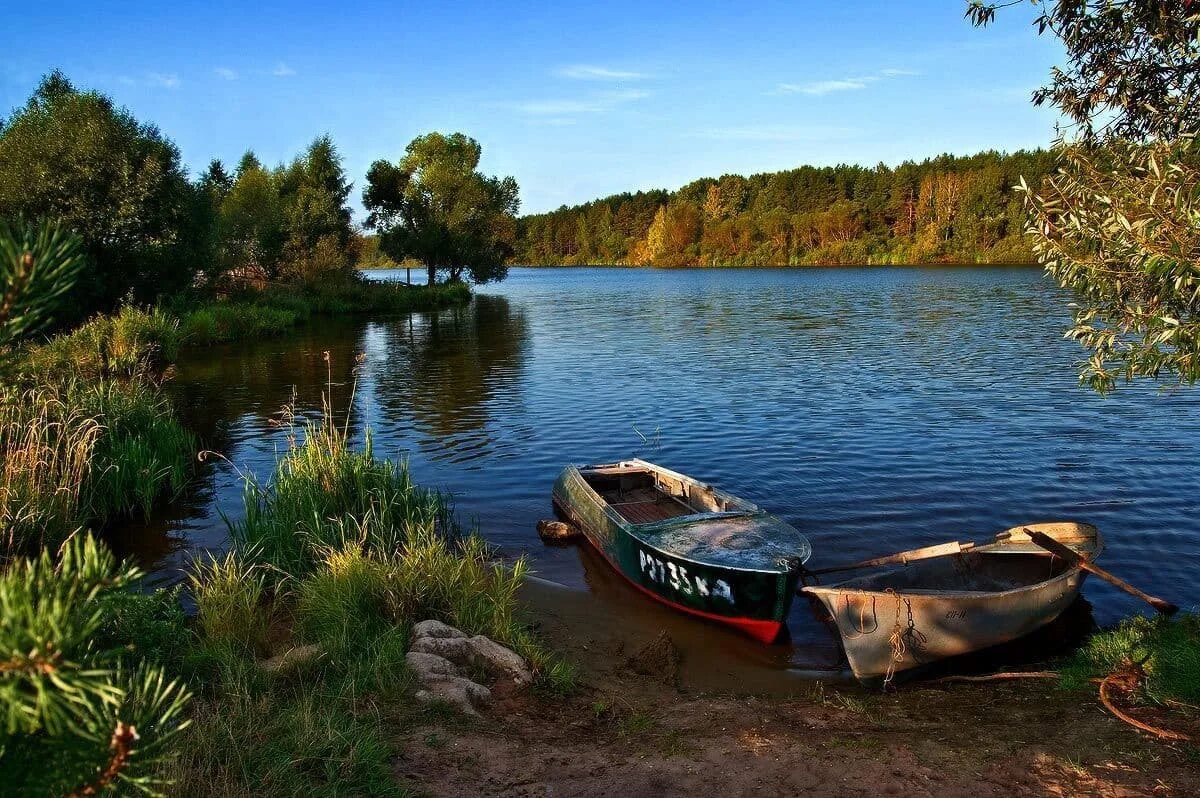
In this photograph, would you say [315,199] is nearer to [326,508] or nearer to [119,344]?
[119,344]

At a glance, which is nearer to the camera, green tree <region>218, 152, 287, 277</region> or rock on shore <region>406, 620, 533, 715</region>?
rock on shore <region>406, 620, 533, 715</region>

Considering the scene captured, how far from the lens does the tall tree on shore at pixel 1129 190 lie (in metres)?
6.73

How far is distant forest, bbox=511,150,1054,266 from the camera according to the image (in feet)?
348

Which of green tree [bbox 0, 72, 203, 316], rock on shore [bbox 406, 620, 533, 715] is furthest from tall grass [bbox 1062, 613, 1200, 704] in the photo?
green tree [bbox 0, 72, 203, 316]

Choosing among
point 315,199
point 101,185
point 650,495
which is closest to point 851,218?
point 315,199

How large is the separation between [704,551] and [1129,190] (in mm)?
6036

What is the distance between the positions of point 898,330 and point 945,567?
3165 centimetres

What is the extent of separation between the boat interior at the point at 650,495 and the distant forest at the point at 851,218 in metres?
58.3

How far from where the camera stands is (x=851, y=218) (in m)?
123

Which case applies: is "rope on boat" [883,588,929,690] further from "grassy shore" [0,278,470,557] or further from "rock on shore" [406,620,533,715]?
"grassy shore" [0,278,470,557]

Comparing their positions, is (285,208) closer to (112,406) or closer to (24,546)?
(112,406)

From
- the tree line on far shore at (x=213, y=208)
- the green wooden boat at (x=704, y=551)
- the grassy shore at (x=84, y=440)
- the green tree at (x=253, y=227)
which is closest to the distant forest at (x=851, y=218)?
the tree line on far shore at (x=213, y=208)

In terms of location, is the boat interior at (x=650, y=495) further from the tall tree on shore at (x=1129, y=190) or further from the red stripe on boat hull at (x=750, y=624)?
the tall tree on shore at (x=1129, y=190)

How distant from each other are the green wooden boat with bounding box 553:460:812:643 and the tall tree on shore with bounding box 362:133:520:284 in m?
53.8
